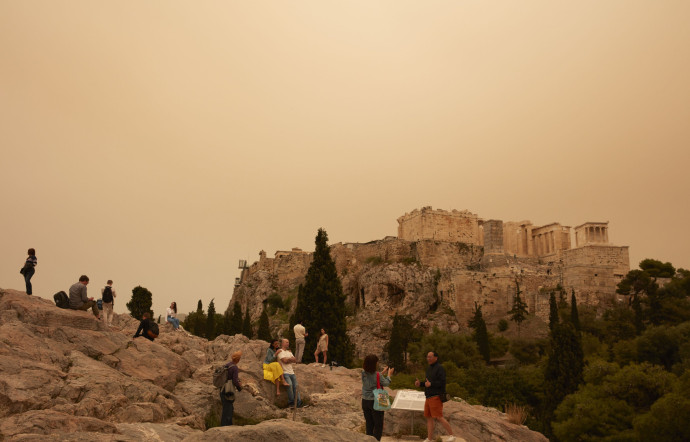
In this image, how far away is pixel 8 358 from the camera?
973 centimetres

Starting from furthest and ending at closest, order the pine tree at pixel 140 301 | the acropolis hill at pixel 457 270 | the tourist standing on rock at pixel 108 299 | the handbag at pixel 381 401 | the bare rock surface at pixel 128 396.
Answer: the acropolis hill at pixel 457 270
the pine tree at pixel 140 301
the tourist standing on rock at pixel 108 299
the handbag at pixel 381 401
the bare rock surface at pixel 128 396

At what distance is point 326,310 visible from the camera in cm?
2558

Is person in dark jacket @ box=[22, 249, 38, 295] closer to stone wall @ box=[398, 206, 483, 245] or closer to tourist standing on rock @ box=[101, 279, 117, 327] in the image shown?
tourist standing on rock @ box=[101, 279, 117, 327]

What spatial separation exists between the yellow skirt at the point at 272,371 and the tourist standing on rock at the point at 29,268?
24.4 ft

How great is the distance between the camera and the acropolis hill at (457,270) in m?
54.8

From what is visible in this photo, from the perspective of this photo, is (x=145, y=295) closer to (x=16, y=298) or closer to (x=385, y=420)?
(x=16, y=298)

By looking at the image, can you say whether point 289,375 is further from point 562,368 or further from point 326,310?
point 562,368

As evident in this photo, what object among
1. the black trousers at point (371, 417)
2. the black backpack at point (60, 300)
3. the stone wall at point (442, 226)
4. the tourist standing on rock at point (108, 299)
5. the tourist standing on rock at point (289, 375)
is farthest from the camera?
the stone wall at point (442, 226)

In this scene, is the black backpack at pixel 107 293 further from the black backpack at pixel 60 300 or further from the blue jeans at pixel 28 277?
the black backpack at pixel 60 300

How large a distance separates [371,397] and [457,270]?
47.2m

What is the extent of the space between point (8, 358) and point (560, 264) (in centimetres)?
5760

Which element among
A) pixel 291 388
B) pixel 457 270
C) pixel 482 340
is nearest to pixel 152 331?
pixel 291 388

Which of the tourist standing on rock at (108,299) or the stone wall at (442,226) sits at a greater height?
the stone wall at (442,226)

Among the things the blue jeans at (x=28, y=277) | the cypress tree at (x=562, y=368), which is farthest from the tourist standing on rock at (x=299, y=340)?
the cypress tree at (x=562, y=368)
